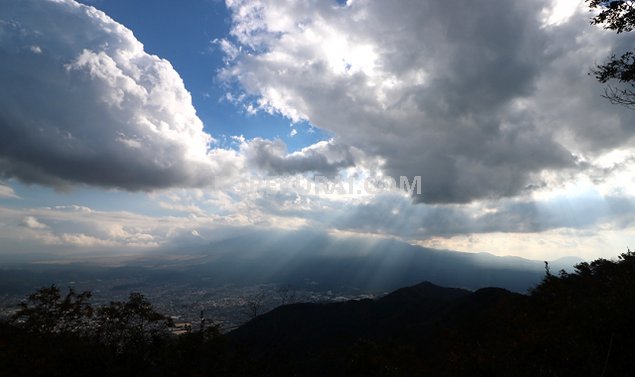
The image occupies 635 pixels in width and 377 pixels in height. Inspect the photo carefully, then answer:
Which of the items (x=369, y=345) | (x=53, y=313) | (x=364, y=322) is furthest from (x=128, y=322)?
(x=364, y=322)

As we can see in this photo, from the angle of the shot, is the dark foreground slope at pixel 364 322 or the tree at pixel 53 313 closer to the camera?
the tree at pixel 53 313

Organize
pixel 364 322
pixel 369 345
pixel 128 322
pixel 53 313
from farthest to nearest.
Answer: pixel 364 322 < pixel 53 313 < pixel 128 322 < pixel 369 345

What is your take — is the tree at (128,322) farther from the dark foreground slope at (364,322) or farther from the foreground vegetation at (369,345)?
the dark foreground slope at (364,322)

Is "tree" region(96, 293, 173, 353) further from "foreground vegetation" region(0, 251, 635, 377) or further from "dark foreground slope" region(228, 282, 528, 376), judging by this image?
"dark foreground slope" region(228, 282, 528, 376)

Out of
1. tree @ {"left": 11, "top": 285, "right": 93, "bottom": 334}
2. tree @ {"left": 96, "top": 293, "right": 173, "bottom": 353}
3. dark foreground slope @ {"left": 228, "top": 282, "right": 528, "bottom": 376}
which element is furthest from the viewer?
dark foreground slope @ {"left": 228, "top": 282, "right": 528, "bottom": 376}

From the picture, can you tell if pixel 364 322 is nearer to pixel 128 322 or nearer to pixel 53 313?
pixel 53 313

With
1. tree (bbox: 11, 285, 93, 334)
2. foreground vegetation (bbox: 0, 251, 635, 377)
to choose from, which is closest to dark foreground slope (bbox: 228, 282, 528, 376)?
foreground vegetation (bbox: 0, 251, 635, 377)

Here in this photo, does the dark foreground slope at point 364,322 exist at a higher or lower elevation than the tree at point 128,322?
lower

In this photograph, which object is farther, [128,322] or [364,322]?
[364,322]

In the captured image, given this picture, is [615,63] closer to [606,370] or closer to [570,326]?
[570,326]

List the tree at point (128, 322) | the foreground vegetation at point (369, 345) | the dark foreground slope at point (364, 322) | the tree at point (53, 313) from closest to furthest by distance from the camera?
the foreground vegetation at point (369, 345) → the tree at point (128, 322) → the tree at point (53, 313) → the dark foreground slope at point (364, 322)

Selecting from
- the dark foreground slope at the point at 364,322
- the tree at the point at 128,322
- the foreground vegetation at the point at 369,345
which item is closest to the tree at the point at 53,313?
the foreground vegetation at the point at 369,345

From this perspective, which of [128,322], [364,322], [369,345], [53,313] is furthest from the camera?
[364,322]
